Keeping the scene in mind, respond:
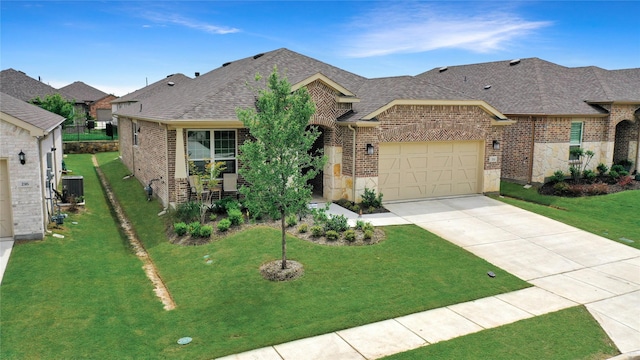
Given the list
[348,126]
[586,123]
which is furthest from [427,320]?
[586,123]

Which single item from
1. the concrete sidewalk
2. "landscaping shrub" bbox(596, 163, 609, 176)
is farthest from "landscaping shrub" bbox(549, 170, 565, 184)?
the concrete sidewalk

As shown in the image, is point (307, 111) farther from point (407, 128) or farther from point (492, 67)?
point (492, 67)

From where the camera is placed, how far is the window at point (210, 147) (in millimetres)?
15953

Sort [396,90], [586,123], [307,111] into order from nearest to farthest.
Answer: [307,111], [396,90], [586,123]

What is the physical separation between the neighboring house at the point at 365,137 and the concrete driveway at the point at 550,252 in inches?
48.3

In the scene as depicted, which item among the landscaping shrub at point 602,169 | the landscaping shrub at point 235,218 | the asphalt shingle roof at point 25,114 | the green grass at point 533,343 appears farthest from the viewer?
the landscaping shrub at point 602,169

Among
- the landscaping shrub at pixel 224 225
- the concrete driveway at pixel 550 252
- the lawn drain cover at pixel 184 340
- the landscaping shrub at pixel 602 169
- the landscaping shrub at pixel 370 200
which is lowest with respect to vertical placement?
the lawn drain cover at pixel 184 340

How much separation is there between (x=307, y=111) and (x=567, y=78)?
20.1 m

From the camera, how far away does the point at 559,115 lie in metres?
21.1

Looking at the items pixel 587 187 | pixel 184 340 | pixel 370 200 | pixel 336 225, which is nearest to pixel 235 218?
pixel 336 225

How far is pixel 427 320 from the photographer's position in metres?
9.05

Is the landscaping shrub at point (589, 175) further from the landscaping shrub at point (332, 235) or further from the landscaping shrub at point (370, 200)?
the landscaping shrub at point (332, 235)

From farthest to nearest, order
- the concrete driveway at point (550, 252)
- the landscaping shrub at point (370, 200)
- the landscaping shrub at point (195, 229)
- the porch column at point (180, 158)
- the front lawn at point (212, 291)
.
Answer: the landscaping shrub at point (370, 200) < the porch column at point (180, 158) < the landscaping shrub at point (195, 229) < the concrete driveway at point (550, 252) < the front lawn at point (212, 291)

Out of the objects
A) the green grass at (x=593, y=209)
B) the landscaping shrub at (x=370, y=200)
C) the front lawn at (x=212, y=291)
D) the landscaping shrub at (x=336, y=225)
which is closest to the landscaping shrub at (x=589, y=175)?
→ the green grass at (x=593, y=209)
